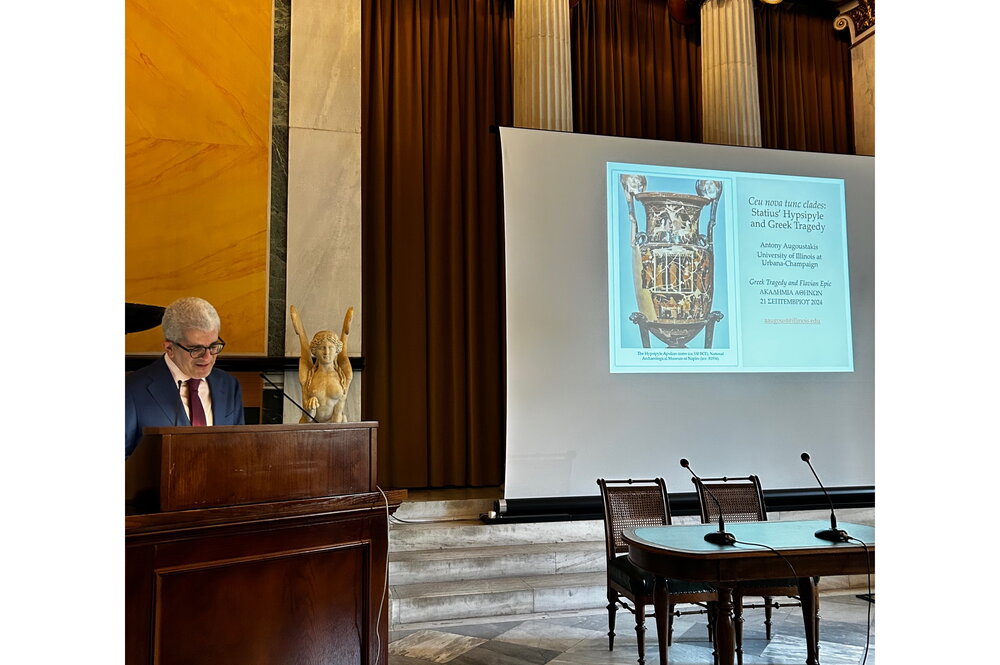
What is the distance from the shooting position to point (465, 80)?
23.6 ft

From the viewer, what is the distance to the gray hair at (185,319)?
9.22 ft

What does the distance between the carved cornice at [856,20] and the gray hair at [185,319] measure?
734 centimetres

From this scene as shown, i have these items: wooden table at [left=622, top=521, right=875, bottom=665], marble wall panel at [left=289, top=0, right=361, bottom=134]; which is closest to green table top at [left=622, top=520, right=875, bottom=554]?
wooden table at [left=622, top=521, right=875, bottom=665]

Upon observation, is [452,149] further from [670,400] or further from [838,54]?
[838,54]

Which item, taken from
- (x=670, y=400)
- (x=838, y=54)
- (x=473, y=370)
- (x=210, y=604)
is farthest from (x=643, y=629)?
(x=838, y=54)

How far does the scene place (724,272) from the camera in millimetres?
6359

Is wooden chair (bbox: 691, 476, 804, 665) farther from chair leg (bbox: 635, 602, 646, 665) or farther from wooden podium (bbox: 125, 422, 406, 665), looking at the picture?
wooden podium (bbox: 125, 422, 406, 665)

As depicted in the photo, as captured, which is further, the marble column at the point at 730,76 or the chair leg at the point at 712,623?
the marble column at the point at 730,76

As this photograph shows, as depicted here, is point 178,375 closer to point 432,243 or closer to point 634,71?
point 432,243

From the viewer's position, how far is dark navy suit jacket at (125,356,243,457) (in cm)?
264

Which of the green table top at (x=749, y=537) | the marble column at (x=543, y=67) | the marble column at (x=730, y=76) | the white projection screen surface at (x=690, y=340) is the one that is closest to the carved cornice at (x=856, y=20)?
the marble column at (x=730, y=76)

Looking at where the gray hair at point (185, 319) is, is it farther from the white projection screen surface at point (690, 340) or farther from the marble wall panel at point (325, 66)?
the white projection screen surface at point (690, 340)

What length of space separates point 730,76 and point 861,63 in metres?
1.84
